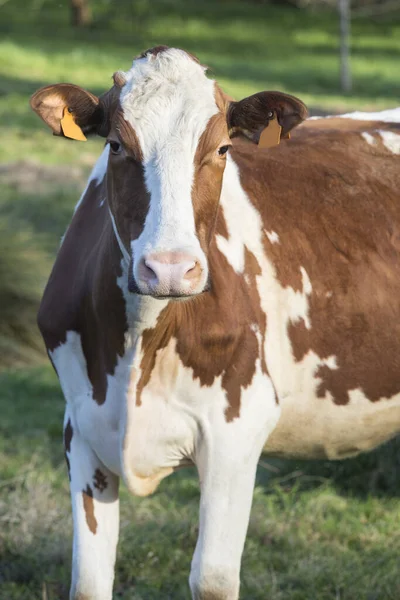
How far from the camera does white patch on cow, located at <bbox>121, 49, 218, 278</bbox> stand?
3.07 m

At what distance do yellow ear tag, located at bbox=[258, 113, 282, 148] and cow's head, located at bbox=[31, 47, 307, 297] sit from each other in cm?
2

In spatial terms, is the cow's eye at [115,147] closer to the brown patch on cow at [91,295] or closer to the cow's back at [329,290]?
the brown patch on cow at [91,295]

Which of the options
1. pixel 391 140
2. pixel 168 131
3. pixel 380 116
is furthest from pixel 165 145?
pixel 380 116

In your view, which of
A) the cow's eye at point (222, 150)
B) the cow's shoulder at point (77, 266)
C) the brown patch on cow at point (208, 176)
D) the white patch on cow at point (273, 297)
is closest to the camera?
the brown patch on cow at point (208, 176)

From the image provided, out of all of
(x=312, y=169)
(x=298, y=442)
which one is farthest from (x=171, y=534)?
(x=312, y=169)

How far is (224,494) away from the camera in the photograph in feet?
12.2

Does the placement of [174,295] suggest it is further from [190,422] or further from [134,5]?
[134,5]

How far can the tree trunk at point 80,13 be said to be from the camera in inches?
1034

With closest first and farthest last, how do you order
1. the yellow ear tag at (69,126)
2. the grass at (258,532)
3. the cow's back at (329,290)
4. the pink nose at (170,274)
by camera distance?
1. the pink nose at (170,274)
2. the yellow ear tag at (69,126)
3. the cow's back at (329,290)
4. the grass at (258,532)

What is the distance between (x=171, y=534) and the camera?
5.02 metres

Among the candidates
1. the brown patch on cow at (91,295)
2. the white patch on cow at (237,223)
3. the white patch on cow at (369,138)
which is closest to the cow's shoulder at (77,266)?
the brown patch on cow at (91,295)

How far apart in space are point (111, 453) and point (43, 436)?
2846 millimetres

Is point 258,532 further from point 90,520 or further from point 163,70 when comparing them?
point 163,70

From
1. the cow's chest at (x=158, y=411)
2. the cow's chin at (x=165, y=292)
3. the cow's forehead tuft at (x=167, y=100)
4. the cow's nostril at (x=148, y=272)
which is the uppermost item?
the cow's forehead tuft at (x=167, y=100)
